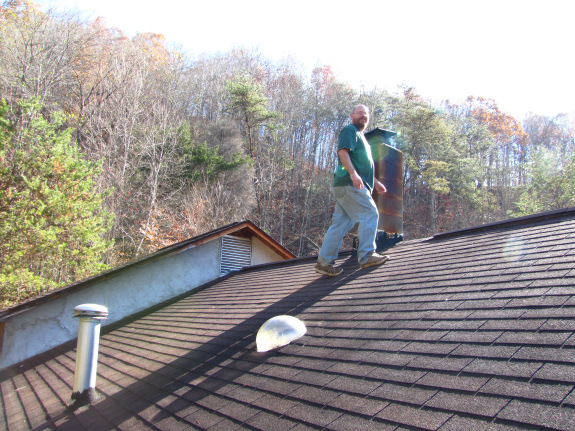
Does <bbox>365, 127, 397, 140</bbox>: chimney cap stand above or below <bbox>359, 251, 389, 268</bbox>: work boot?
above

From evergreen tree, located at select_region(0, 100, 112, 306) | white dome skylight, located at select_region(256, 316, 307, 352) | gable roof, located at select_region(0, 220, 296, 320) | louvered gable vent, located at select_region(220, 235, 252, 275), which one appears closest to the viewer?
white dome skylight, located at select_region(256, 316, 307, 352)

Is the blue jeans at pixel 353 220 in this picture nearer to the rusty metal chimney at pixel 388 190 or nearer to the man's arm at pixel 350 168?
the man's arm at pixel 350 168

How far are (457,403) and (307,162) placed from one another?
107ft

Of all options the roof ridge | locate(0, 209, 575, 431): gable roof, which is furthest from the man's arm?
the roof ridge

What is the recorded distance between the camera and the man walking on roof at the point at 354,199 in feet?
15.0

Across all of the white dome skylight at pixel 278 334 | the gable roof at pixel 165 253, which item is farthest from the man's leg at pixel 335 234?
the gable roof at pixel 165 253

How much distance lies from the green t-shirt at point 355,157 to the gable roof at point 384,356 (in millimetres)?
1039

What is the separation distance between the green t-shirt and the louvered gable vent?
15.1ft

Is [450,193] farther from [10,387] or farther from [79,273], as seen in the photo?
[10,387]

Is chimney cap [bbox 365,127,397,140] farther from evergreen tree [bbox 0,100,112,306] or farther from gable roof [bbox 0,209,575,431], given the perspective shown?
evergreen tree [bbox 0,100,112,306]

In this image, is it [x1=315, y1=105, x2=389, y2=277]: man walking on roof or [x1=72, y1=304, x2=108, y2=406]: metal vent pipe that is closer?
[x1=72, y1=304, x2=108, y2=406]: metal vent pipe

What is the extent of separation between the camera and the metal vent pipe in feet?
12.6

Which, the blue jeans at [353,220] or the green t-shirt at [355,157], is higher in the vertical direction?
the green t-shirt at [355,157]

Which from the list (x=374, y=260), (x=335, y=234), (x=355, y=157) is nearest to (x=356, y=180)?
(x=355, y=157)
